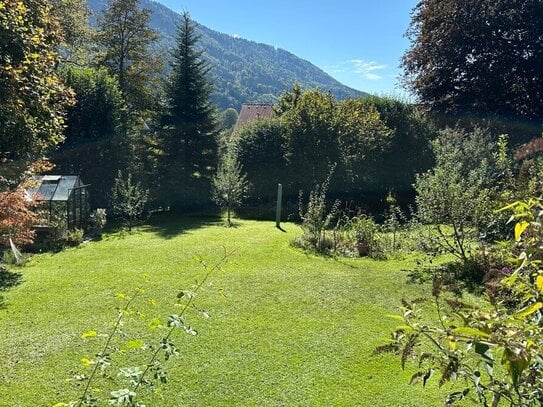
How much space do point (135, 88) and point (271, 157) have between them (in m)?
11.2

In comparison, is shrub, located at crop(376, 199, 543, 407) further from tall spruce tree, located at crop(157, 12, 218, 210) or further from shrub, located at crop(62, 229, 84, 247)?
tall spruce tree, located at crop(157, 12, 218, 210)

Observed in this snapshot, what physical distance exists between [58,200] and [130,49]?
1558 centimetres

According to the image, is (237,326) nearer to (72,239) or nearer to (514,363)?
(514,363)

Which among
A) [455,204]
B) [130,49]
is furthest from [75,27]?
[455,204]

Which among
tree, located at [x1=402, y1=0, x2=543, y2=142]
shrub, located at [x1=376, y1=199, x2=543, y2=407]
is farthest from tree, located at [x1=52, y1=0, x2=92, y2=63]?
shrub, located at [x1=376, y1=199, x2=543, y2=407]

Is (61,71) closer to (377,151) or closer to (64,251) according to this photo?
(64,251)

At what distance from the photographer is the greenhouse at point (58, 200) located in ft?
38.0

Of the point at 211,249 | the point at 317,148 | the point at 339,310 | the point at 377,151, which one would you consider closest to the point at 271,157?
the point at 317,148

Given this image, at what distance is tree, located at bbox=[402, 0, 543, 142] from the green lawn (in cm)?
1472

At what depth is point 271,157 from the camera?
18.5m

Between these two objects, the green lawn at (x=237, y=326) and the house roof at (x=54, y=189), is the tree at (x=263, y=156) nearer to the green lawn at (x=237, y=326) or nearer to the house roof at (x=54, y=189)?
the house roof at (x=54, y=189)

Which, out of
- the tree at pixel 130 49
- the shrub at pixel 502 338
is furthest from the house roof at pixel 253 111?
the shrub at pixel 502 338

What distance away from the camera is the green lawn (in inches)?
166

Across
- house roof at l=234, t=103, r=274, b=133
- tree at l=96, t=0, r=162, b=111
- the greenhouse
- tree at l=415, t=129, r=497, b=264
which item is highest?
tree at l=96, t=0, r=162, b=111
